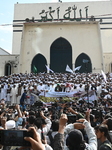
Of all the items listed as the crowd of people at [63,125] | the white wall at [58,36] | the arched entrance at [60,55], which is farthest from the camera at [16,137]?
the arched entrance at [60,55]

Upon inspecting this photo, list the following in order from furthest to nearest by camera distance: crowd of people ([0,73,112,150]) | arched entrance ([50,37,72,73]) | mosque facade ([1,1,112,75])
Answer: arched entrance ([50,37,72,73]) → mosque facade ([1,1,112,75]) → crowd of people ([0,73,112,150])

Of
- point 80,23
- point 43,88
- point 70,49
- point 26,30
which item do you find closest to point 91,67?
point 70,49

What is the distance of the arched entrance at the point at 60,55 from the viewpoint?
27094 mm

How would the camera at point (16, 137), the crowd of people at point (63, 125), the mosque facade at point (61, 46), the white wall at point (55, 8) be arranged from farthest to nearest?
Answer: 1. the white wall at point (55, 8)
2. the mosque facade at point (61, 46)
3. the crowd of people at point (63, 125)
4. the camera at point (16, 137)

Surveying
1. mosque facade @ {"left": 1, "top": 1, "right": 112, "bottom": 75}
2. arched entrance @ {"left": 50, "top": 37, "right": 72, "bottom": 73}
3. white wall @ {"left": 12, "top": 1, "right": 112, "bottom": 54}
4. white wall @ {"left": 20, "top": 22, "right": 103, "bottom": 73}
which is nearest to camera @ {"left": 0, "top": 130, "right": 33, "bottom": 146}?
mosque facade @ {"left": 1, "top": 1, "right": 112, "bottom": 75}

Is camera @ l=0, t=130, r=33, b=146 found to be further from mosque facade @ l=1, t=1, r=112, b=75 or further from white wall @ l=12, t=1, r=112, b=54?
white wall @ l=12, t=1, r=112, b=54

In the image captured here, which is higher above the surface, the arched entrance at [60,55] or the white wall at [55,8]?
the white wall at [55,8]

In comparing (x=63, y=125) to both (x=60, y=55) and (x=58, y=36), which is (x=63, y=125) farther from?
(x=60, y=55)

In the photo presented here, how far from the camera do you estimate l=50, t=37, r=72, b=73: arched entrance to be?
1067 inches

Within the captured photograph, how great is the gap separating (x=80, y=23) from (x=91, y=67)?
605 centimetres

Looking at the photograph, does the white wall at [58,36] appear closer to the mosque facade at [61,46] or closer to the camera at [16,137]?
the mosque facade at [61,46]

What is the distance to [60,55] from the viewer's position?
27656mm

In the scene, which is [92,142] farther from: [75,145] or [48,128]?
[48,128]

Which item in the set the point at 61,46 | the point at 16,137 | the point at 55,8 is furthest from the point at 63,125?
the point at 55,8
